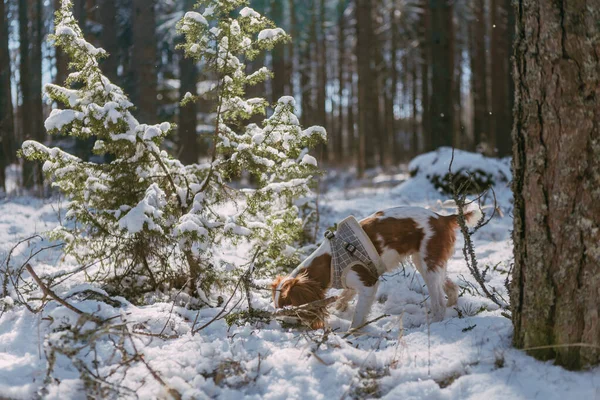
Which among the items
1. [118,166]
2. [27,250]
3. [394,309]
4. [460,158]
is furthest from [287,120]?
[460,158]

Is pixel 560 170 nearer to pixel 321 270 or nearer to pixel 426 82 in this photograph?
pixel 321 270

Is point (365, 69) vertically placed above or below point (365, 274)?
above

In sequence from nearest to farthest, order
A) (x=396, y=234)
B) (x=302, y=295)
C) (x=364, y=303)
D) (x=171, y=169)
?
(x=302, y=295), (x=364, y=303), (x=396, y=234), (x=171, y=169)

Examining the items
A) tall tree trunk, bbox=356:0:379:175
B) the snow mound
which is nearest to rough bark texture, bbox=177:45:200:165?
tall tree trunk, bbox=356:0:379:175

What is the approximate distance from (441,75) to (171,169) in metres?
10.8

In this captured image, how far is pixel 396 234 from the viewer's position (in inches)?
178

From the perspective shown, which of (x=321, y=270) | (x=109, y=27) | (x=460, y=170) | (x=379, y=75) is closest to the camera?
(x=321, y=270)

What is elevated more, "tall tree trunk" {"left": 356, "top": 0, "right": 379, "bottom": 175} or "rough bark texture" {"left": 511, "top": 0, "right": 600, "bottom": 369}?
"tall tree trunk" {"left": 356, "top": 0, "right": 379, "bottom": 175}

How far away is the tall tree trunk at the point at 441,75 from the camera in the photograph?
13984 mm

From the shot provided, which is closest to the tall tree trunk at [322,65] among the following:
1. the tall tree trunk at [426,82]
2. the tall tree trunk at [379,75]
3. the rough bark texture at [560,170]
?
the tall tree trunk at [379,75]

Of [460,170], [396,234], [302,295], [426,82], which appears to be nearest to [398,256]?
[396,234]

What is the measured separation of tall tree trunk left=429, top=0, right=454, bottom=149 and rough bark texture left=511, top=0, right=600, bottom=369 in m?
11.5

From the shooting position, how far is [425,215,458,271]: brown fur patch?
14.6 feet

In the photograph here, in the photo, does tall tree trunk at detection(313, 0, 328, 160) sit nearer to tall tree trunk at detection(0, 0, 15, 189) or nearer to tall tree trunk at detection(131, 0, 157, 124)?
tall tree trunk at detection(0, 0, 15, 189)
